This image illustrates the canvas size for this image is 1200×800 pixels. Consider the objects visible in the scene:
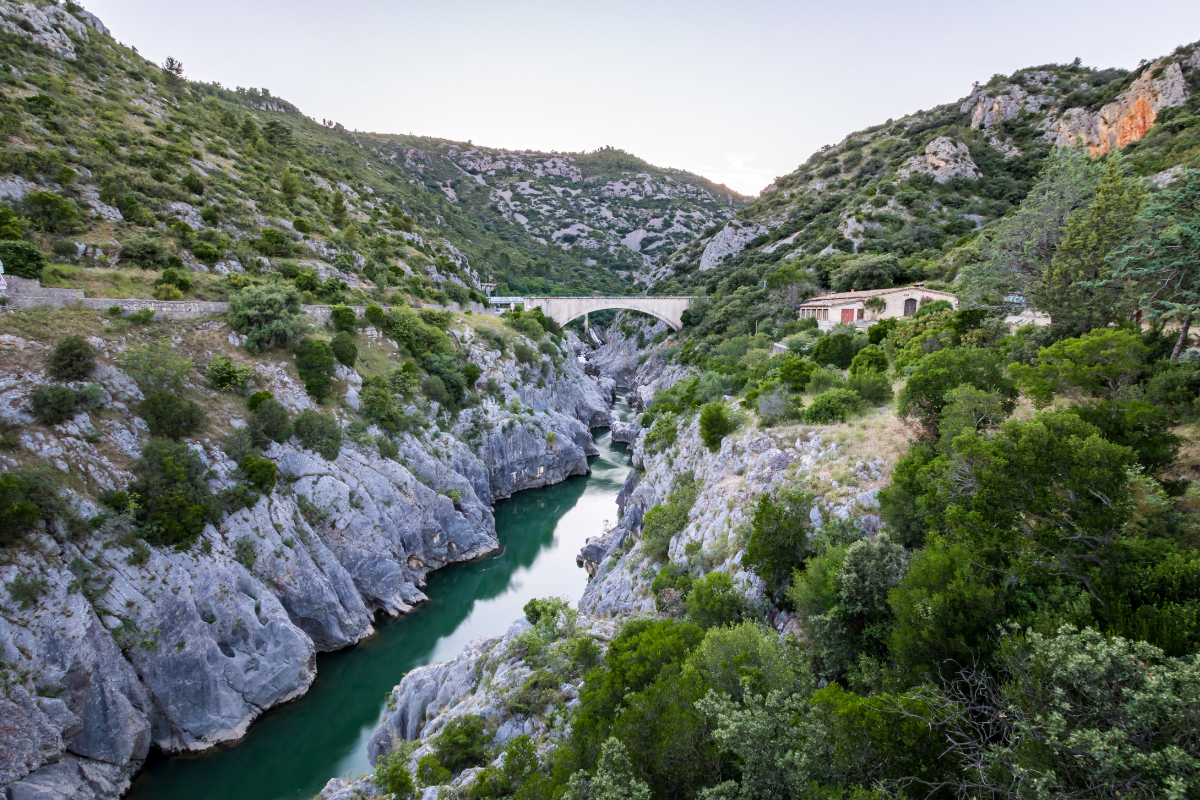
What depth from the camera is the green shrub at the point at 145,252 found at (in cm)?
2659

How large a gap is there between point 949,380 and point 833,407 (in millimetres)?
4820

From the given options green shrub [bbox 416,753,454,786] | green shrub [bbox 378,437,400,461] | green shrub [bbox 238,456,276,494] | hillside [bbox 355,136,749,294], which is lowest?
green shrub [bbox 416,753,454,786]

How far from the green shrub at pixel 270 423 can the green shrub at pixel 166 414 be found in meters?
2.18

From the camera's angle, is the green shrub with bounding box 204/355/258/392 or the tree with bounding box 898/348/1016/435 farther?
the green shrub with bounding box 204/355/258/392

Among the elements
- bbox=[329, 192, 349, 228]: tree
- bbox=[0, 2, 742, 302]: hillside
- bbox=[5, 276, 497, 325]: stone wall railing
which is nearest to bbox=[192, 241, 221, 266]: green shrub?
bbox=[0, 2, 742, 302]: hillside

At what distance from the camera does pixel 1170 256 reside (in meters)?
10.8

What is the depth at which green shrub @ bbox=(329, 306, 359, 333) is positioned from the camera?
29031 mm

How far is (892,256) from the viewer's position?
39.7m

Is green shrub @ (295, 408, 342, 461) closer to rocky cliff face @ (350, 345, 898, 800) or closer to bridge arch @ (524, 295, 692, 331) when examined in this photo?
rocky cliff face @ (350, 345, 898, 800)

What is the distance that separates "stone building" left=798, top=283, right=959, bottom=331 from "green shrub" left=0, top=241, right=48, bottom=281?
4323 centimetres

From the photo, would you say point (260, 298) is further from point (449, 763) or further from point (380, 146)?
point (380, 146)

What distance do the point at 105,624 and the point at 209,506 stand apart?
4111 mm

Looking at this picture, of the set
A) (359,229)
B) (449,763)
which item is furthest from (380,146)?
(449,763)

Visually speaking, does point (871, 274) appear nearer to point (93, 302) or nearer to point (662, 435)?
point (662, 435)
